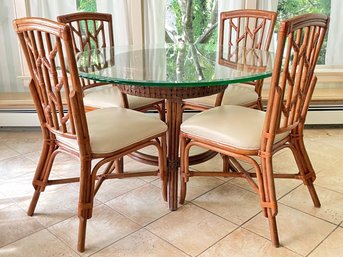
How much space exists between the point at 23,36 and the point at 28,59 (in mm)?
100

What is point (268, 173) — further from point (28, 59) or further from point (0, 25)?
point (0, 25)

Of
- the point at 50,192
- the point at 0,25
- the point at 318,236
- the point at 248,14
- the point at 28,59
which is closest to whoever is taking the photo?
the point at 28,59

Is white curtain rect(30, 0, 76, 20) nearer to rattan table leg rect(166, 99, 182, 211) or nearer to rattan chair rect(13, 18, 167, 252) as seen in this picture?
rattan chair rect(13, 18, 167, 252)

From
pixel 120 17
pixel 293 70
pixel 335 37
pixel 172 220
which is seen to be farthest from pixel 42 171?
pixel 335 37

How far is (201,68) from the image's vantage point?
6.66 feet

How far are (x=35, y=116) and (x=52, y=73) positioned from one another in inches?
69.0

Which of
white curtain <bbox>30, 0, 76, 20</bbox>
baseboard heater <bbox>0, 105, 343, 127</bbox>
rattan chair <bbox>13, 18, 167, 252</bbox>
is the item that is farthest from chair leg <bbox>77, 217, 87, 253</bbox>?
white curtain <bbox>30, 0, 76, 20</bbox>

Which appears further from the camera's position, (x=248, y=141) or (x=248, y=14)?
(x=248, y=14)

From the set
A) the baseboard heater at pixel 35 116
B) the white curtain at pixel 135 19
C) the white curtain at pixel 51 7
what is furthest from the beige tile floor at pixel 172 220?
the white curtain at pixel 51 7

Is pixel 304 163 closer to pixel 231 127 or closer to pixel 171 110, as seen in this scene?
pixel 231 127

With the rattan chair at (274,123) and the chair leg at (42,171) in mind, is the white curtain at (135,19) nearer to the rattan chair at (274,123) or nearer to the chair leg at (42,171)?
the rattan chair at (274,123)

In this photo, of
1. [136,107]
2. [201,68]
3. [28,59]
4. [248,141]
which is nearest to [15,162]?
[136,107]

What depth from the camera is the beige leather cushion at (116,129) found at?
5.82ft

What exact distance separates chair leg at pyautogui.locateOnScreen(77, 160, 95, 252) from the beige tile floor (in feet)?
0.24
